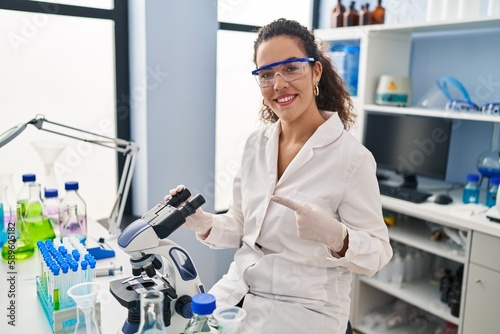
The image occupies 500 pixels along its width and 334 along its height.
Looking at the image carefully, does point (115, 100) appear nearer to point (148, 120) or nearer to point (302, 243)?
point (148, 120)

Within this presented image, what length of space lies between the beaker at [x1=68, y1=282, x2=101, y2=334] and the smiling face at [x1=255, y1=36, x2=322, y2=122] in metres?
0.78

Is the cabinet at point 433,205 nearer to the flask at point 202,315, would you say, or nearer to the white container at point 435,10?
the white container at point 435,10

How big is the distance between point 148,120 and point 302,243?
52.1 inches

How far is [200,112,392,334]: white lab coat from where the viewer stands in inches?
52.1

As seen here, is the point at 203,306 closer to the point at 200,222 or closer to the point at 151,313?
the point at 151,313

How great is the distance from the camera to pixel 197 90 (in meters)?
2.58

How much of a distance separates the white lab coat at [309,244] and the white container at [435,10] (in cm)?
123

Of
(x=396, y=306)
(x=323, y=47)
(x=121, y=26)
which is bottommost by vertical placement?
(x=396, y=306)

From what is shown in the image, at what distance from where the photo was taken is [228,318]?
0.85 m

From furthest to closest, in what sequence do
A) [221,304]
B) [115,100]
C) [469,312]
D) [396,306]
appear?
1. [396,306]
2. [115,100]
3. [469,312]
4. [221,304]

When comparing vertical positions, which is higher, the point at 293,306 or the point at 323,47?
the point at 323,47

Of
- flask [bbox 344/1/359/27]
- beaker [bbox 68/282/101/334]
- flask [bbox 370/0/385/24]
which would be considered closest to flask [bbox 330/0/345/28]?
flask [bbox 344/1/359/27]

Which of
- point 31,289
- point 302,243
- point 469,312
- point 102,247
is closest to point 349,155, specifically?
point 302,243

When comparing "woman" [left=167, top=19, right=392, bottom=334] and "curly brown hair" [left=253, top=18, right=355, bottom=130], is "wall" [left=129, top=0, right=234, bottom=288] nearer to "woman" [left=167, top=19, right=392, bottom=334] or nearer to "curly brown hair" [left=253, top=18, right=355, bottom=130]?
"curly brown hair" [left=253, top=18, right=355, bottom=130]
